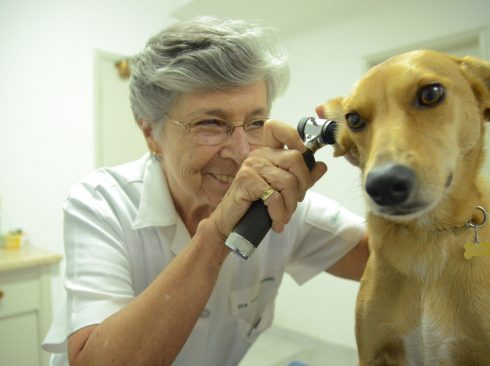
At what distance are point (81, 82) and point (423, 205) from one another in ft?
7.89

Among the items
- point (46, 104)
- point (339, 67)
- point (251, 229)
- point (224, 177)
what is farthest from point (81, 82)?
point (251, 229)

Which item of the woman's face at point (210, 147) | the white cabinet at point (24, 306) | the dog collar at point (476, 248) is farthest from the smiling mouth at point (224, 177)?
the white cabinet at point (24, 306)

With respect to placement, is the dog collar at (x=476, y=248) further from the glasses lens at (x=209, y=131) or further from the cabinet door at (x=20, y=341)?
the cabinet door at (x=20, y=341)

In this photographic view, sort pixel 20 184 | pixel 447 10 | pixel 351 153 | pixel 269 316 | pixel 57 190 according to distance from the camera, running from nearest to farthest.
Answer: pixel 351 153 < pixel 269 316 < pixel 447 10 < pixel 20 184 < pixel 57 190

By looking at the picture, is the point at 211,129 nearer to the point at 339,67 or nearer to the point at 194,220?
the point at 194,220

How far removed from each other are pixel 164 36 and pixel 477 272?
2.67 feet

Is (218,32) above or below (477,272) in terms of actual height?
above

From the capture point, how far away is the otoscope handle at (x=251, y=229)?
0.62m

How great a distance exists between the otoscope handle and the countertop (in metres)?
1.47

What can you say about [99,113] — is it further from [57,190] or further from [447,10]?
[447,10]

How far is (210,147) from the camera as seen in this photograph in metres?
0.88

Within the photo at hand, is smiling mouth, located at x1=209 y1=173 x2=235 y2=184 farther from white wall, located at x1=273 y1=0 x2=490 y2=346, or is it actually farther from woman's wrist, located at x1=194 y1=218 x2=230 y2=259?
white wall, located at x1=273 y1=0 x2=490 y2=346

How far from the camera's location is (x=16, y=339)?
5.73 feet

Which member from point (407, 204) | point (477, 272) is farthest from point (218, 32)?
point (477, 272)
